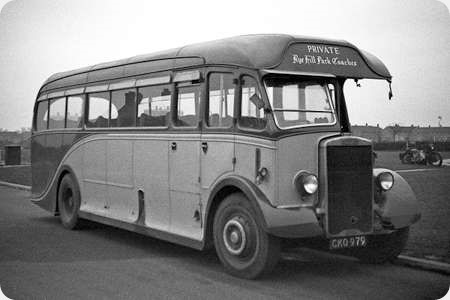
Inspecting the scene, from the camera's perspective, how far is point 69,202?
38.0ft

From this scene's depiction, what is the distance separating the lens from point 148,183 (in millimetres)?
8883

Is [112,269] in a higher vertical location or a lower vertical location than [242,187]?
lower

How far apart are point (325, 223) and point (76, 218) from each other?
5.70m

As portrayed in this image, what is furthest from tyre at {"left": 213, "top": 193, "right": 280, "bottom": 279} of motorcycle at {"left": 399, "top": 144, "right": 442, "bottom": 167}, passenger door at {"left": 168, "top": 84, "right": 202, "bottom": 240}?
motorcycle at {"left": 399, "top": 144, "right": 442, "bottom": 167}

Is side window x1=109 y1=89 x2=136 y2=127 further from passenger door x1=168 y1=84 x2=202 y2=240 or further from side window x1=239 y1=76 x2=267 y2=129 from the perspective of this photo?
side window x1=239 y1=76 x2=267 y2=129

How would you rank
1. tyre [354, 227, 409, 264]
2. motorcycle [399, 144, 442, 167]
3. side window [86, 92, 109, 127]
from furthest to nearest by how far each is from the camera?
motorcycle [399, 144, 442, 167] < side window [86, 92, 109, 127] < tyre [354, 227, 409, 264]

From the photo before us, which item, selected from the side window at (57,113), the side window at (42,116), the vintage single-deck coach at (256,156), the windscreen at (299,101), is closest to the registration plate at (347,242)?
the vintage single-deck coach at (256,156)

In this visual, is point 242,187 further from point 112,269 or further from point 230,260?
point 112,269

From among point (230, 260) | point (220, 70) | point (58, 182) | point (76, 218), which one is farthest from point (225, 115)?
point (58, 182)

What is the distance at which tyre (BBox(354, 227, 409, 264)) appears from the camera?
7.62m

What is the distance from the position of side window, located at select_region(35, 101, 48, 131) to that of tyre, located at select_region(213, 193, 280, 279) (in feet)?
21.2

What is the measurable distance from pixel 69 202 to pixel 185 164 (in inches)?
170

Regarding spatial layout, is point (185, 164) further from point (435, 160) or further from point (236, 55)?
point (435, 160)

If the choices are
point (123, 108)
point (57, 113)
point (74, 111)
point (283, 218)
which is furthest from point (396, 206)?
point (57, 113)
